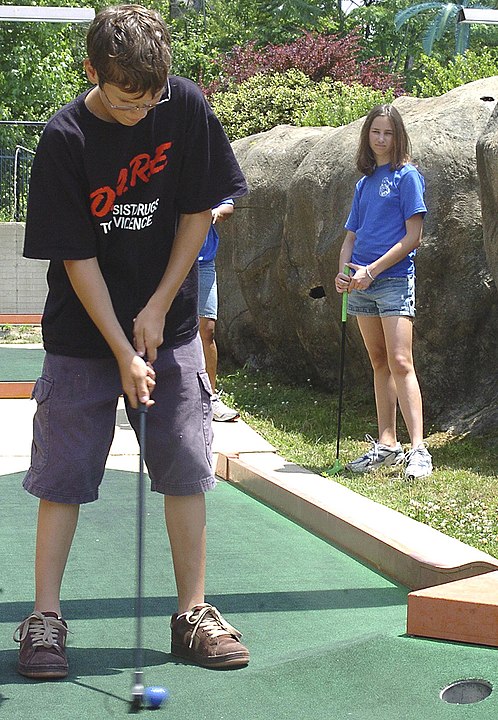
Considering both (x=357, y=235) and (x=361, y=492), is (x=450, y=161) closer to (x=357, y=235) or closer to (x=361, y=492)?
(x=357, y=235)

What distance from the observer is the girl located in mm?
5332

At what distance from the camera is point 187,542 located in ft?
9.94

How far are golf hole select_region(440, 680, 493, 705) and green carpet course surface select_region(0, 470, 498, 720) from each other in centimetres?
2

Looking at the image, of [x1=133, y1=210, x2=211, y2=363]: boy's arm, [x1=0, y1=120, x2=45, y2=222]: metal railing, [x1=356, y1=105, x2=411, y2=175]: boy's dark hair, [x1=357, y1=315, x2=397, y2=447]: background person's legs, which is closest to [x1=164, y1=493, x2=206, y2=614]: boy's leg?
[x1=133, y1=210, x2=211, y2=363]: boy's arm

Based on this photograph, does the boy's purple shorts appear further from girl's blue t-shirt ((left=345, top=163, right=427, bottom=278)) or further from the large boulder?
the large boulder

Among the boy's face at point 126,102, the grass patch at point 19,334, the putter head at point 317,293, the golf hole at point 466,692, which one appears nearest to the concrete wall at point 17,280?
the grass patch at point 19,334

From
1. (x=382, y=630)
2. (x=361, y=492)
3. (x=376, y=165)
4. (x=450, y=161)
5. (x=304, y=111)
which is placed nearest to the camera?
(x=382, y=630)

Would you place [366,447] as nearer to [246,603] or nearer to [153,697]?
[246,603]

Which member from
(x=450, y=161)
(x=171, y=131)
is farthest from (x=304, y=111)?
(x=171, y=131)

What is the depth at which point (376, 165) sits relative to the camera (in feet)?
18.3

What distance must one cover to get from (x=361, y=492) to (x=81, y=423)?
2.29 metres

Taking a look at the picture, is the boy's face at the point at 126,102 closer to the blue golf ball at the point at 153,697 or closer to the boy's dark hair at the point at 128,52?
the boy's dark hair at the point at 128,52

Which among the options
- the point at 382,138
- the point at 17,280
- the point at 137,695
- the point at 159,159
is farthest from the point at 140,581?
the point at 17,280

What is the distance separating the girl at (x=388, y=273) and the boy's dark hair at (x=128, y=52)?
108 inches
